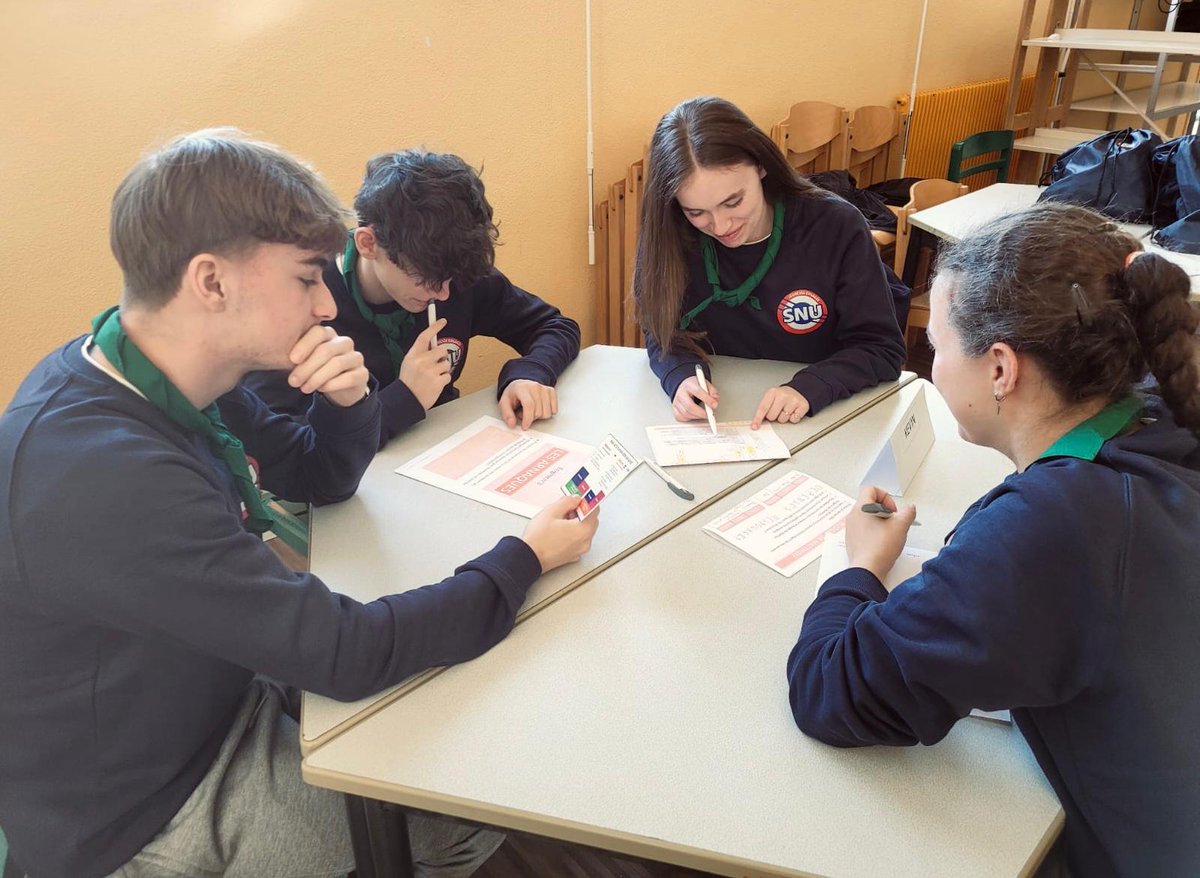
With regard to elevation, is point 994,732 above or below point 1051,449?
below

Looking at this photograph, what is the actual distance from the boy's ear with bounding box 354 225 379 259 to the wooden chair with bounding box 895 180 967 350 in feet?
6.95

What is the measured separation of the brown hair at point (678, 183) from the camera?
163 centimetres

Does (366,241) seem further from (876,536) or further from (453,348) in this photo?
(876,536)

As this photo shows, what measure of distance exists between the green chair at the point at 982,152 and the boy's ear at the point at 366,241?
3.12m

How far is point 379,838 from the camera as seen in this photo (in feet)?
3.09

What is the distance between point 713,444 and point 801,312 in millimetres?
490

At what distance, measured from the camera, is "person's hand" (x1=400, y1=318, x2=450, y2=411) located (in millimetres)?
1557

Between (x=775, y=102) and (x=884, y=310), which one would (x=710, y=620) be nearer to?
(x=884, y=310)

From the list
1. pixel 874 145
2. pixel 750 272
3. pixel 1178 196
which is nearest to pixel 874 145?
pixel 874 145

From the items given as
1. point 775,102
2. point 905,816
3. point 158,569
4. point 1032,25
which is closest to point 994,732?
point 905,816

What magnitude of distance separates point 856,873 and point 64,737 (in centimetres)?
84

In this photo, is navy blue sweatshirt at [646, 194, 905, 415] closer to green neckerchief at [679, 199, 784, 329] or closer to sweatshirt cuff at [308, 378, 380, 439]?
green neckerchief at [679, 199, 784, 329]

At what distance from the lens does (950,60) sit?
441 cm

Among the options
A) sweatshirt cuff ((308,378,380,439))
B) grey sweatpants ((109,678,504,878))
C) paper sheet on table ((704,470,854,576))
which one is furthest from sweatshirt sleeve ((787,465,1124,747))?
sweatshirt cuff ((308,378,380,439))
